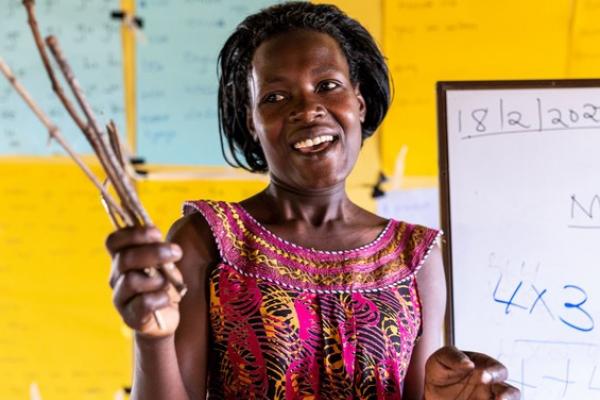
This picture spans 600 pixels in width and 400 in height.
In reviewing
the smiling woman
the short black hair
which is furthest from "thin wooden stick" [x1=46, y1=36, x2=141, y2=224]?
the short black hair

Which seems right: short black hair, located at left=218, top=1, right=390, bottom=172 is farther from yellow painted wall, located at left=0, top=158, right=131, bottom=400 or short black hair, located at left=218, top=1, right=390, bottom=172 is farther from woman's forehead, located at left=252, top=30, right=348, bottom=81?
yellow painted wall, located at left=0, top=158, right=131, bottom=400

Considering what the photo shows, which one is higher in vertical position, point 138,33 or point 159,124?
point 138,33

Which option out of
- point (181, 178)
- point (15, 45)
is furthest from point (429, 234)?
point (15, 45)

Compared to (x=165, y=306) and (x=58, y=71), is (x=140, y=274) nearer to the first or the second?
(x=165, y=306)

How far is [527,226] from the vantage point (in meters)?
1.51

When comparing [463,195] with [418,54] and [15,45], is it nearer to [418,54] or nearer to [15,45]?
[418,54]

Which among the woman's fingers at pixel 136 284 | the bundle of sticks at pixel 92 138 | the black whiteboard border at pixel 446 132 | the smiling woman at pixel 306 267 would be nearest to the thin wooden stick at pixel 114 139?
the bundle of sticks at pixel 92 138

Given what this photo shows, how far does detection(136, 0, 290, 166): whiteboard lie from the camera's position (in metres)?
2.10

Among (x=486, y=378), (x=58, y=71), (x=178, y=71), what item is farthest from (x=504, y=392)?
(x=58, y=71)

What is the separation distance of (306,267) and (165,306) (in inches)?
16.5

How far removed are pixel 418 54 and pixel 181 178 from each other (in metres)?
0.72

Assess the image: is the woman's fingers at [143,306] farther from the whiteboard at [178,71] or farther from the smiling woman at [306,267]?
the whiteboard at [178,71]

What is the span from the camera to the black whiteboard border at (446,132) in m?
1.48

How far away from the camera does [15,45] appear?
6.93 feet
